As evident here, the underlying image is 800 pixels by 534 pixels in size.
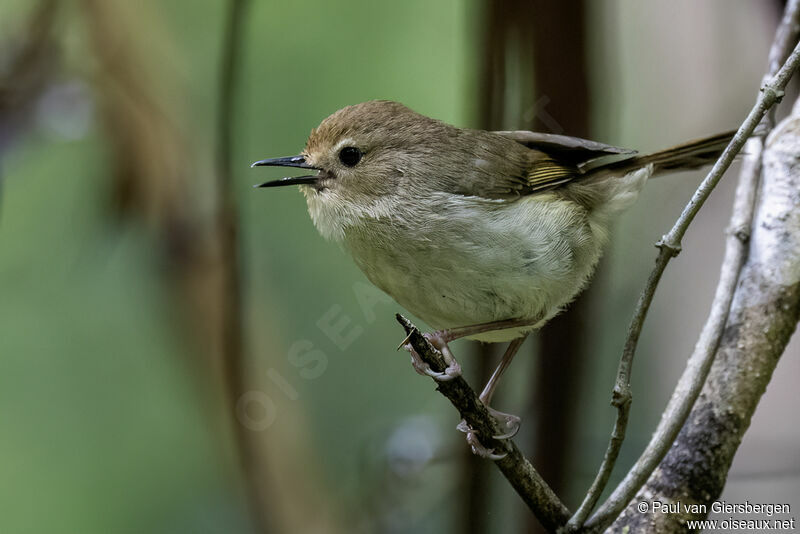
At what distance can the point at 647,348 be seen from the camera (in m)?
3.47

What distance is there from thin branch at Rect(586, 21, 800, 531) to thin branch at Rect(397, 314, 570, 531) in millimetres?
108

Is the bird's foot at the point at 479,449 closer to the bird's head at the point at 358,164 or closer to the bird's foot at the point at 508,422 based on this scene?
the bird's foot at the point at 508,422

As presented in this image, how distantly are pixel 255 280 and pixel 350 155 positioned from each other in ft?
5.18

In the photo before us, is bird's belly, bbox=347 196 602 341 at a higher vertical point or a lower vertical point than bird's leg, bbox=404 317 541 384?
higher

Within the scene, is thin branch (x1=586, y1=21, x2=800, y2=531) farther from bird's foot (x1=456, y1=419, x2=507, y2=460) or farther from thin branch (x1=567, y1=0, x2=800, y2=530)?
bird's foot (x1=456, y1=419, x2=507, y2=460)

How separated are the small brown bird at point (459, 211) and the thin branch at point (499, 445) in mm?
96

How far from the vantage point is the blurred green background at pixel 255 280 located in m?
3.12

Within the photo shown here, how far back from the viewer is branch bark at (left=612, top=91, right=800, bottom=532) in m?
1.83

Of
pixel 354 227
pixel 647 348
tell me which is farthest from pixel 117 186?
pixel 647 348

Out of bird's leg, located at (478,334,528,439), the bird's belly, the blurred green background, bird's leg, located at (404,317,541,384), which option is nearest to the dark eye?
the bird's belly

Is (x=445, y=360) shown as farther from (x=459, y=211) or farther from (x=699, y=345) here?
(x=699, y=345)

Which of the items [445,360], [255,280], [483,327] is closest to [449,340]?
[483,327]

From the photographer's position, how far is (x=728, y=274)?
2.08 meters

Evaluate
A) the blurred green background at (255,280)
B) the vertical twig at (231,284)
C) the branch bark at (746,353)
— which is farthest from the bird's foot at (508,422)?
the vertical twig at (231,284)
